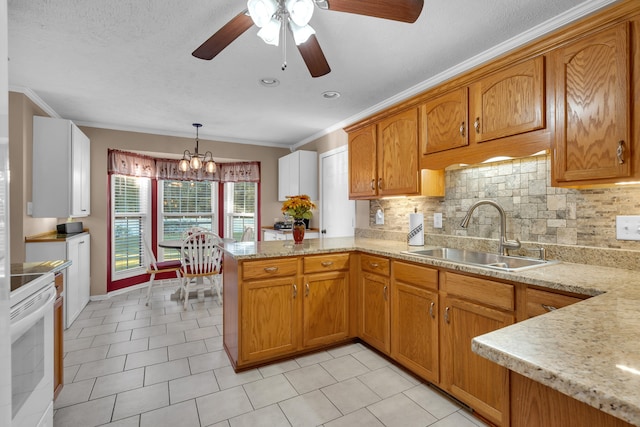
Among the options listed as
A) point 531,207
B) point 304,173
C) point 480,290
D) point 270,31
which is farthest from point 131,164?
point 531,207

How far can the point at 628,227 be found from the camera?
1709 mm

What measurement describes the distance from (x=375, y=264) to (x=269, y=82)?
6.23ft

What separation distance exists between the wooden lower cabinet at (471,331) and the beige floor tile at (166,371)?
71.6 inches

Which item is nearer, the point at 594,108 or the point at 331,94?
the point at 594,108

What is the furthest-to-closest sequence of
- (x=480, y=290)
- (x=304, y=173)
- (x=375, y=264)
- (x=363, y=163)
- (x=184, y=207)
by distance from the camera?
(x=184, y=207), (x=304, y=173), (x=363, y=163), (x=375, y=264), (x=480, y=290)

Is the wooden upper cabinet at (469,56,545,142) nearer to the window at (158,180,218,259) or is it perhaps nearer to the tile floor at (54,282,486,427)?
the tile floor at (54,282,486,427)

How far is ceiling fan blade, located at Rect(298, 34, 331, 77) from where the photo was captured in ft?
5.87

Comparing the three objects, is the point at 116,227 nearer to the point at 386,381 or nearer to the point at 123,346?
the point at 123,346

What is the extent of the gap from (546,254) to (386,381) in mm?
1341

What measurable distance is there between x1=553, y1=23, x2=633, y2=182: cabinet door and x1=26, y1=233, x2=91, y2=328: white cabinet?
3.99 metres

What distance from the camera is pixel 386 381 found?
2.23 m

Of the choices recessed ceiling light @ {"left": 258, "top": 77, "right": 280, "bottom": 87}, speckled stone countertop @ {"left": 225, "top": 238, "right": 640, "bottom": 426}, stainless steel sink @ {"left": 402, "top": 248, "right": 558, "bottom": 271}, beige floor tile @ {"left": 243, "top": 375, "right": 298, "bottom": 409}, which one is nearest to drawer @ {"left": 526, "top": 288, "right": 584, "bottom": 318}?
speckled stone countertop @ {"left": 225, "top": 238, "right": 640, "bottom": 426}

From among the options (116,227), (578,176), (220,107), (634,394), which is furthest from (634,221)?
(116,227)

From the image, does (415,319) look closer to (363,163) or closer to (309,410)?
(309,410)
